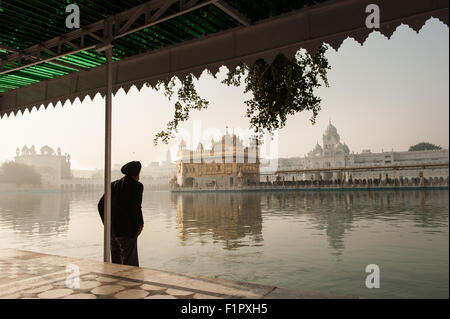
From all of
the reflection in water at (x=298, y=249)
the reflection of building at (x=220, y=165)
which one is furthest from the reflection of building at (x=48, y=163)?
the reflection in water at (x=298, y=249)

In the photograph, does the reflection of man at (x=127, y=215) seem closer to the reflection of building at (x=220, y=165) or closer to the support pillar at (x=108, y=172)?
the support pillar at (x=108, y=172)

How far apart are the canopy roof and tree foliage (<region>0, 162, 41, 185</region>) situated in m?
107

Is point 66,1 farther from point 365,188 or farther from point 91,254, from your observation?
point 365,188

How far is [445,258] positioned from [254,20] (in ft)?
25.9

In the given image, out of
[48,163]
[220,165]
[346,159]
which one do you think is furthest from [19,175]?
[346,159]

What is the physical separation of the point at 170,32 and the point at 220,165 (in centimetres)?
7031

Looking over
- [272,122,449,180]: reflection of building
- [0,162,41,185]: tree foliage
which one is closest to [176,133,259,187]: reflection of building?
[272,122,449,180]: reflection of building

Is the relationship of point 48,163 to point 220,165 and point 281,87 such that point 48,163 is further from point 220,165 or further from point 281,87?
point 281,87

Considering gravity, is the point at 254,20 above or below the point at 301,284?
above

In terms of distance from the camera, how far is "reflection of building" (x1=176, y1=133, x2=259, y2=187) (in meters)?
73.3

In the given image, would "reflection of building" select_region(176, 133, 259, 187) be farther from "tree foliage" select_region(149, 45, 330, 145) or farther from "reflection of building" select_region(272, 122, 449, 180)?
"tree foliage" select_region(149, 45, 330, 145)

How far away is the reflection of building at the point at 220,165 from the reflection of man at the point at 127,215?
6704 centimetres

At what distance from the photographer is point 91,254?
32.0ft
